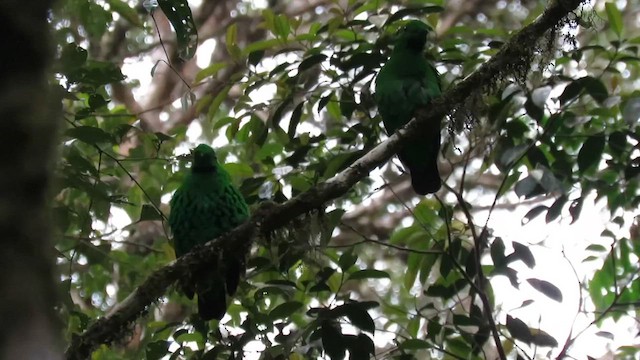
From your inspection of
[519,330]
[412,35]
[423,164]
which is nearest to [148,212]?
[423,164]

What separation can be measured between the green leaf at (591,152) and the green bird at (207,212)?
5.75 ft

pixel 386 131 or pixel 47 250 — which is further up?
pixel 386 131

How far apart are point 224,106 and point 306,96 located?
153 inches

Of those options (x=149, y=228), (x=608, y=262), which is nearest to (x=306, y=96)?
(x=608, y=262)

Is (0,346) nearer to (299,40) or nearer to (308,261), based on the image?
(308,261)

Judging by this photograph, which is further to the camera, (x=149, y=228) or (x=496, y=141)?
(x=149, y=228)

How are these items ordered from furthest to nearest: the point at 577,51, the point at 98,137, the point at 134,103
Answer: the point at 134,103 → the point at 577,51 → the point at 98,137

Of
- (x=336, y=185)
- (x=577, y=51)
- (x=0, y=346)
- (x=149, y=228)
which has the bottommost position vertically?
(x=0, y=346)

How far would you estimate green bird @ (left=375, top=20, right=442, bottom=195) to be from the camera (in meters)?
4.20

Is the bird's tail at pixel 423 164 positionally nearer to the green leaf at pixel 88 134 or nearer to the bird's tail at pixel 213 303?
the bird's tail at pixel 213 303

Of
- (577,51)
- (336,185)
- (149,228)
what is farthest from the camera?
(149,228)

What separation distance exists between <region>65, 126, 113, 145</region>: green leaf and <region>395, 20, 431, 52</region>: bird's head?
5.51 feet

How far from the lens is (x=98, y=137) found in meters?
3.68

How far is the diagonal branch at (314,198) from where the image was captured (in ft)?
10.6
